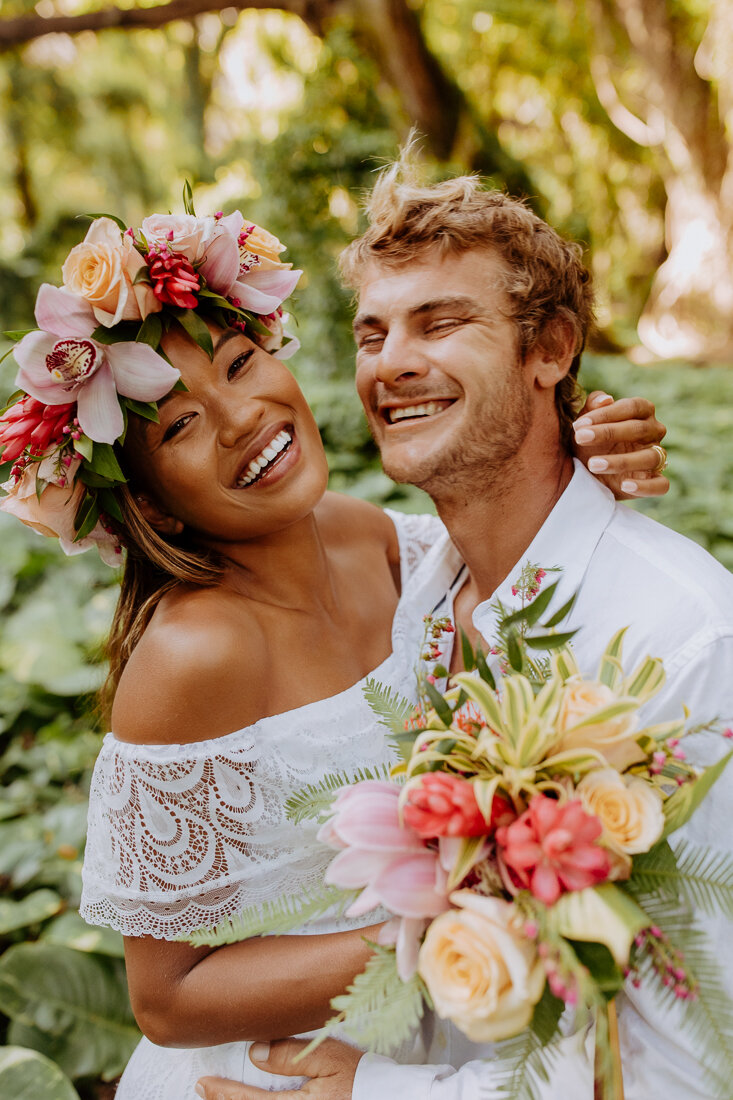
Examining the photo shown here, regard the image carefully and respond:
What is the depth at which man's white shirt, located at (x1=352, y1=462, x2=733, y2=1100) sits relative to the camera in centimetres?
136

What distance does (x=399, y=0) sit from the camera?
25.6 ft

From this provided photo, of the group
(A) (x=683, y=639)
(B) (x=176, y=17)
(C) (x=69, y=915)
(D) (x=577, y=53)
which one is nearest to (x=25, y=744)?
(C) (x=69, y=915)

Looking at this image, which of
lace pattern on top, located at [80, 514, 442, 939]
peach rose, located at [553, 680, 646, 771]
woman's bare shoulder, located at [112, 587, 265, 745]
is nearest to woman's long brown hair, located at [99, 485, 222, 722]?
woman's bare shoulder, located at [112, 587, 265, 745]

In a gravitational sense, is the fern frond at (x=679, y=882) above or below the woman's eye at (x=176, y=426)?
above

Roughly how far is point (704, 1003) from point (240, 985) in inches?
42.5

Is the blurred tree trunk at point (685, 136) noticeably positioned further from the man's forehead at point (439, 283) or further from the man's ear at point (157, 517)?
the man's ear at point (157, 517)

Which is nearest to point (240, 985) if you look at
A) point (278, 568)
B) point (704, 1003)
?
point (278, 568)

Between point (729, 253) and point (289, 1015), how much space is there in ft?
42.5

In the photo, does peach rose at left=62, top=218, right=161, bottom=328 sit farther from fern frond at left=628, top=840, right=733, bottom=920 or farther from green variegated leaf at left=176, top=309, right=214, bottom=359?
fern frond at left=628, top=840, right=733, bottom=920

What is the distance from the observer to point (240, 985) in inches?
67.1

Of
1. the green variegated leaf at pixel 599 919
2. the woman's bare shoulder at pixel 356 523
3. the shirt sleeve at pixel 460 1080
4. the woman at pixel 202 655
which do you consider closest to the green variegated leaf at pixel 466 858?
the green variegated leaf at pixel 599 919

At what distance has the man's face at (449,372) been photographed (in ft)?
6.67

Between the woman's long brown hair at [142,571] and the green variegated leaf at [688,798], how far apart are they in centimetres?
126

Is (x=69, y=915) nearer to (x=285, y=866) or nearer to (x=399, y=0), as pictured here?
(x=285, y=866)
